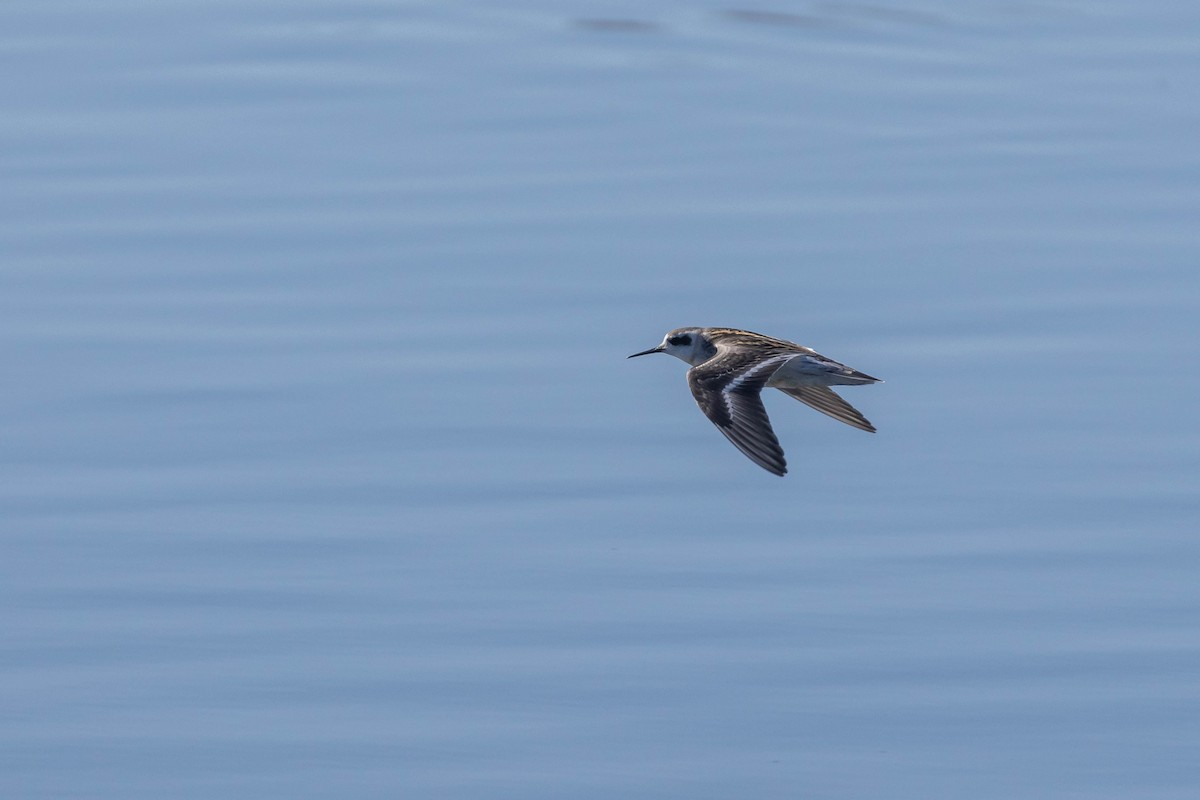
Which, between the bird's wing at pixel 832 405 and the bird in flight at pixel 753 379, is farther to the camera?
the bird's wing at pixel 832 405

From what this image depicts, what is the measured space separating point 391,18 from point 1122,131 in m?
6.96

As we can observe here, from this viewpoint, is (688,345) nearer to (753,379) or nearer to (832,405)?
(832,405)

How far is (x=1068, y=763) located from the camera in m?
9.62

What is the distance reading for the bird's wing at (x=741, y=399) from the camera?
9.62 m

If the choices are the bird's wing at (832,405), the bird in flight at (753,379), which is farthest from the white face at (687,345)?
the bird's wing at (832,405)

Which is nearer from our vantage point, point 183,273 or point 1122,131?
point 183,273

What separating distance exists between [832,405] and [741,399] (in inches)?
73.2

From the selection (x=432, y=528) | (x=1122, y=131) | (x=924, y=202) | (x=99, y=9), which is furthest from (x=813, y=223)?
(x=99, y=9)

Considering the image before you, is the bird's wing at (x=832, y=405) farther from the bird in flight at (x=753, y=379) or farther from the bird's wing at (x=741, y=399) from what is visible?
the bird's wing at (x=741, y=399)

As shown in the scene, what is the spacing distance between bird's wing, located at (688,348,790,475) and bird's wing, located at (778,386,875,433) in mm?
1057

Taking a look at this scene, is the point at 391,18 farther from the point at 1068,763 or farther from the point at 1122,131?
the point at 1068,763

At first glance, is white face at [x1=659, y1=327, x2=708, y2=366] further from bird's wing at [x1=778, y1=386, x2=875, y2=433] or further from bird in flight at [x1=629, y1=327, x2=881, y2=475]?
bird's wing at [x1=778, y1=386, x2=875, y2=433]

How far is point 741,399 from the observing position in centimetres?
1004

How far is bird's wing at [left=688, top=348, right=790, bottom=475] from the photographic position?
31.6 feet
